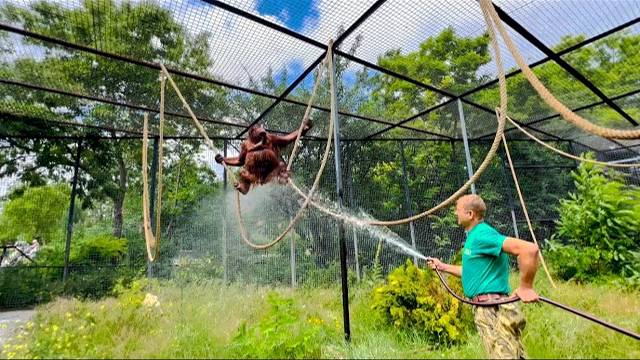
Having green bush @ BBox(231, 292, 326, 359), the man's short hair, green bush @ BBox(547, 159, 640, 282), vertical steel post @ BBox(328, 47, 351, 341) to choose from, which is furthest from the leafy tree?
green bush @ BBox(547, 159, 640, 282)

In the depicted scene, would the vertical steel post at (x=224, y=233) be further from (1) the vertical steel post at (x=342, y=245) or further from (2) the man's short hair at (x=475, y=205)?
(2) the man's short hair at (x=475, y=205)

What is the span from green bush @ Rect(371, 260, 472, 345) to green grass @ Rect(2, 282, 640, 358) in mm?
129

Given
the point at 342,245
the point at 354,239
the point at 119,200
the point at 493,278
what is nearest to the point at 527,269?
the point at 493,278

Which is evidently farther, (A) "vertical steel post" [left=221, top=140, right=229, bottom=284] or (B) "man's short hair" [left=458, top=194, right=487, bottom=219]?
(A) "vertical steel post" [left=221, top=140, right=229, bottom=284]

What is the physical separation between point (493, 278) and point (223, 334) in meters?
2.33

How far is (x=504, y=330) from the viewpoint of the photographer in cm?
210

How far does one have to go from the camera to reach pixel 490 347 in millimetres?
2154

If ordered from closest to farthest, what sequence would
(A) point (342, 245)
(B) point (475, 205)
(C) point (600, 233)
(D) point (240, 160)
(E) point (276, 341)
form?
(B) point (475, 205), (E) point (276, 341), (A) point (342, 245), (D) point (240, 160), (C) point (600, 233)

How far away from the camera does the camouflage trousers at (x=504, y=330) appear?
6.77 feet

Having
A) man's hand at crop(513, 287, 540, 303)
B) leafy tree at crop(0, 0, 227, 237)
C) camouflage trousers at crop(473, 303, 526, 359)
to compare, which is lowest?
camouflage trousers at crop(473, 303, 526, 359)

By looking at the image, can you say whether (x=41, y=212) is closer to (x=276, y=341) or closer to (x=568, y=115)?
(x=276, y=341)

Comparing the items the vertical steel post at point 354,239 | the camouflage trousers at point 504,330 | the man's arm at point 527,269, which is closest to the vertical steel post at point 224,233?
the vertical steel post at point 354,239

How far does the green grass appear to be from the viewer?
2.59 meters

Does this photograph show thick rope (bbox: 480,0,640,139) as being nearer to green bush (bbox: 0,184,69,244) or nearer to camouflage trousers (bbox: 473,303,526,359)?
camouflage trousers (bbox: 473,303,526,359)
